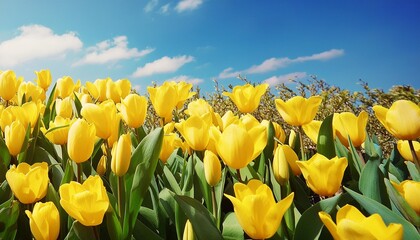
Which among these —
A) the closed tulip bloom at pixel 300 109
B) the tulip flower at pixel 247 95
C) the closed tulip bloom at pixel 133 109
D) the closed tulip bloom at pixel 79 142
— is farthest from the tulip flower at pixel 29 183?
Answer: the tulip flower at pixel 247 95

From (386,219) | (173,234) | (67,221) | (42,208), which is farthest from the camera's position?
(173,234)

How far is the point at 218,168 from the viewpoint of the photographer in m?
1.59

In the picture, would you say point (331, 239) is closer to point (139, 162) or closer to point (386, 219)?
point (386, 219)

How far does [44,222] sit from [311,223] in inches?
38.2

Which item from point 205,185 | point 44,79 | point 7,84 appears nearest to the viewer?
point 205,185

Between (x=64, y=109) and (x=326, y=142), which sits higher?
(x=64, y=109)

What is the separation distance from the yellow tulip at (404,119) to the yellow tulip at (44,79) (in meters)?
3.41

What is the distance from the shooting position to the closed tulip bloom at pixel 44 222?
54.5 inches

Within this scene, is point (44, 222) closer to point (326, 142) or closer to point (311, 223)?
point (311, 223)

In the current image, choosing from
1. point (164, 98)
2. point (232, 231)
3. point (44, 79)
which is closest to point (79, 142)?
point (232, 231)

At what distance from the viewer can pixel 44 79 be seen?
4.04 metres

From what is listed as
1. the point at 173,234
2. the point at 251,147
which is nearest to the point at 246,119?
the point at 251,147

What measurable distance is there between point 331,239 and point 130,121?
1.26 meters

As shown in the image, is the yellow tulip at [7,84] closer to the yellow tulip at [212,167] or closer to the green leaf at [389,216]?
the yellow tulip at [212,167]
